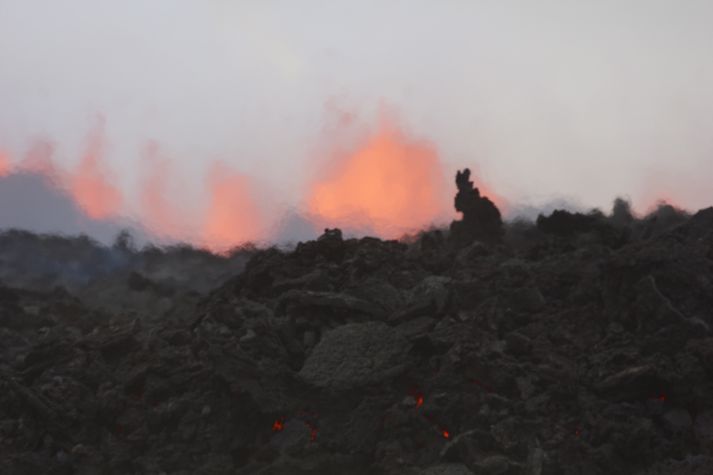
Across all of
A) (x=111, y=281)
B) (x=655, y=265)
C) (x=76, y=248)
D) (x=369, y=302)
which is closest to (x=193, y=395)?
(x=369, y=302)

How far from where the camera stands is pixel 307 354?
1833 centimetres

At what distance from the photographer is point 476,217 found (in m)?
31.3

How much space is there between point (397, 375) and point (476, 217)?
Answer: 50.9 ft

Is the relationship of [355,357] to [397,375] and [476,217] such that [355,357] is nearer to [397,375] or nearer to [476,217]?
[397,375]

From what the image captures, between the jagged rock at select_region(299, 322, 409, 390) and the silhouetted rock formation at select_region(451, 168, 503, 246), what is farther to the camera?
the silhouetted rock formation at select_region(451, 168, 503, 246)

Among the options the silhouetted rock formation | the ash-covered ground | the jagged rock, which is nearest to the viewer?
the ash-covered ground

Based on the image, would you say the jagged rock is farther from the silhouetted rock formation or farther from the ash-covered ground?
the silhouetted rock formation

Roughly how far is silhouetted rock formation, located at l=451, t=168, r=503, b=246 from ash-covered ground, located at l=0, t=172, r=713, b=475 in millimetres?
7513

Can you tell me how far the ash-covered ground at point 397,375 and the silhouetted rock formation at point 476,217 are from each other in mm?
7513

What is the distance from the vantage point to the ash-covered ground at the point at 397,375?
1518cm

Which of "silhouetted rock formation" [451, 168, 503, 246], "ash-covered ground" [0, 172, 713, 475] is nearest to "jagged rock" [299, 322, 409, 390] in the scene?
"ash-covered ground" [0, 172, 713, 475]

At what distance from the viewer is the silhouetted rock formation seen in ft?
102

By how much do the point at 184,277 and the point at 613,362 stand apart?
36.1 meters

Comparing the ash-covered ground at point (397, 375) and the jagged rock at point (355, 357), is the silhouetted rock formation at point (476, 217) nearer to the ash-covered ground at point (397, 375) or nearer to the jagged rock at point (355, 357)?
the ash-covered ground at point (397, 375)
